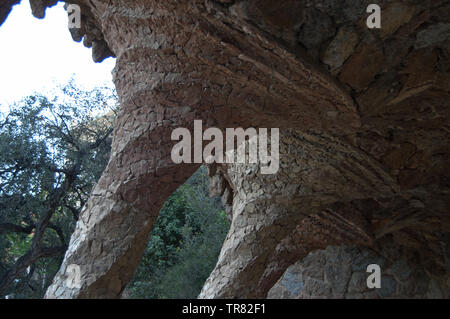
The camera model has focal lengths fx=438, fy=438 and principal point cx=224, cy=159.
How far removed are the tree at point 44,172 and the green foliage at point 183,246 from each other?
1966 millimetres

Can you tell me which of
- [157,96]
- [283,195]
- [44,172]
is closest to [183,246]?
[44,172]

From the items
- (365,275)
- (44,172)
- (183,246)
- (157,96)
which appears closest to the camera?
(157,96)

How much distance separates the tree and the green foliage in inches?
77.4

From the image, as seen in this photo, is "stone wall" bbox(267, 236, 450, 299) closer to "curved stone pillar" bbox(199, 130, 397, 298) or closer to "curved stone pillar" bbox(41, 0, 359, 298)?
"curved stone pillar" bbox(199, 130, 397, 298)

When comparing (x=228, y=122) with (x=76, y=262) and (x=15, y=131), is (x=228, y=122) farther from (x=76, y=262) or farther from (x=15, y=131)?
(x=15, y=131)

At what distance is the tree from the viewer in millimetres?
6723

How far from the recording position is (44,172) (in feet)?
23.1

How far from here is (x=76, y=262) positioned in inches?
90.2

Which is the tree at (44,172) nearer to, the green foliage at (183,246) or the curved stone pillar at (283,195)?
the green foliage at (183,246)

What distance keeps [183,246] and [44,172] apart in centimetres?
364

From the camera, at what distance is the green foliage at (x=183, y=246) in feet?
27.8

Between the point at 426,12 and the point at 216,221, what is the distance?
26.2ft

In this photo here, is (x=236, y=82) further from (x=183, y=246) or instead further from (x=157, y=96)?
(x=183, y=246)

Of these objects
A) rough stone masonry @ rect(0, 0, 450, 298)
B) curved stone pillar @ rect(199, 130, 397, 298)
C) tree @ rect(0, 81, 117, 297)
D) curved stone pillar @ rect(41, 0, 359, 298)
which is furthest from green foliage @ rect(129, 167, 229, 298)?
curved stone pillar @ rect(41, 0, 359, 298)
